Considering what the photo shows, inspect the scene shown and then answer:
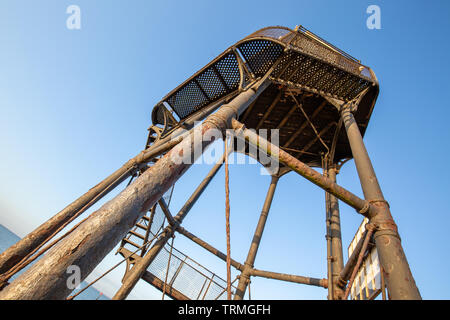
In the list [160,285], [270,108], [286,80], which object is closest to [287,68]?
[286,80]

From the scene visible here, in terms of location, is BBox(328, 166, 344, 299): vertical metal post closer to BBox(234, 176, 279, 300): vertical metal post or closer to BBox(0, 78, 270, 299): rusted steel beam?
BBox(234, 176, 279, 300): vertical metal post

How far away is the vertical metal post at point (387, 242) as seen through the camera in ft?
8.33

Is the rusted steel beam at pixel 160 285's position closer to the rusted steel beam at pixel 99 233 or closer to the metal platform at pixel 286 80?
the metal platform at pixel 286 80

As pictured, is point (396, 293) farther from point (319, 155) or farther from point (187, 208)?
point (319, 155)

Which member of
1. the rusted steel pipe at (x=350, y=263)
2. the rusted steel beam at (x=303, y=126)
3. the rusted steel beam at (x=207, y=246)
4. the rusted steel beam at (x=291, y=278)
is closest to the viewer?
the rusted steel pipe at (x=350, y=263)

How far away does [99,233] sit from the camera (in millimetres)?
2104

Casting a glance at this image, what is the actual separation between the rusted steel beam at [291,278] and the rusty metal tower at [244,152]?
27 millimetres

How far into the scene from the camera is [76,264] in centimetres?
190

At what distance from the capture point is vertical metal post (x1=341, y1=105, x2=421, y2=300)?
2539 millimetres

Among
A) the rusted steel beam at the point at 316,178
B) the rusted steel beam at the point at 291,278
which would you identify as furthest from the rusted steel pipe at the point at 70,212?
the rusted steel beam at the point at 291,278

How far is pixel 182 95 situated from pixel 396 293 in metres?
7.06

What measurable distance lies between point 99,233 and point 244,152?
27.5ft
